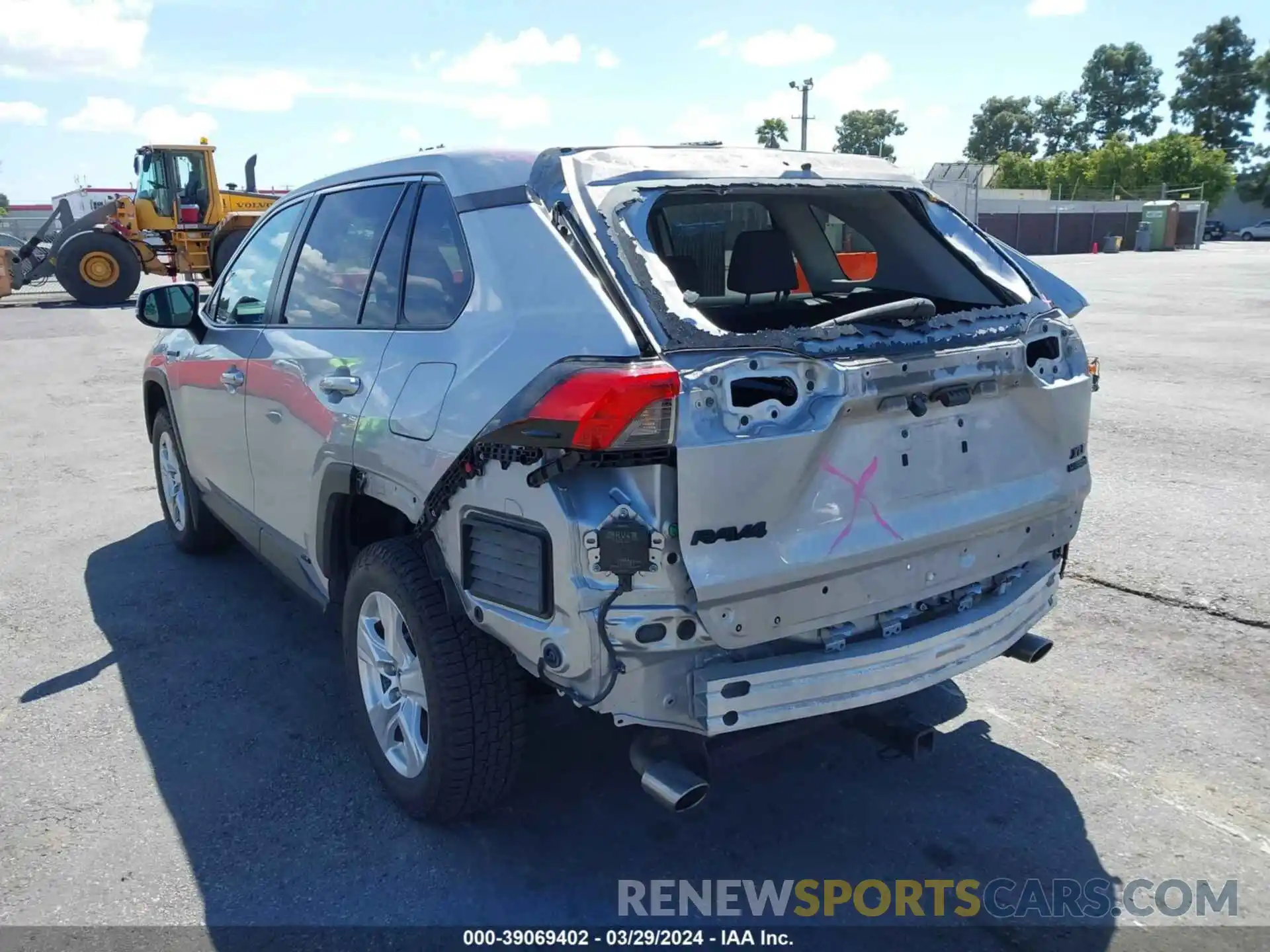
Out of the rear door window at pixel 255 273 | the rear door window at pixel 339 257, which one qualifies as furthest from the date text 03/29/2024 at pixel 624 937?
the rear door window at pixel 255 273

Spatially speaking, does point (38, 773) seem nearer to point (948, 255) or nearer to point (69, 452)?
point (948, 255)

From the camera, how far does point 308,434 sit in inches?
138

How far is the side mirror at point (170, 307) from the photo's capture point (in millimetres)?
4660

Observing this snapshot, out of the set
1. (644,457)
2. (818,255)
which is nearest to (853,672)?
(644,457)

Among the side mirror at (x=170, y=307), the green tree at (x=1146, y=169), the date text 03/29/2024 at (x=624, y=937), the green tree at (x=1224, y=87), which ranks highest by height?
the green tree at (x=1224, y=87)

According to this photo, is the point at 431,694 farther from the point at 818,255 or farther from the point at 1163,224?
the point at 1163,224

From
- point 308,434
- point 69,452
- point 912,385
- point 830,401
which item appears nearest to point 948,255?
point 912,385

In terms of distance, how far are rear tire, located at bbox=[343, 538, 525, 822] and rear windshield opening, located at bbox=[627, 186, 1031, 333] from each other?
3.98 feet

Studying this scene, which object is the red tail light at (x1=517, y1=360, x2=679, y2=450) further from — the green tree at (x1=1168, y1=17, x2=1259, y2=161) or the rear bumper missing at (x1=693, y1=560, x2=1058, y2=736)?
the green tree at (x1=1168, y1=17, x2=1259, y2=161)

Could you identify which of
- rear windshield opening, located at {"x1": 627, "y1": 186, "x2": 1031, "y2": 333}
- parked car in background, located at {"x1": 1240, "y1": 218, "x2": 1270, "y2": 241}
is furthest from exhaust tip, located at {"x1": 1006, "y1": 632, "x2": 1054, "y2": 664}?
parked car in background, located at {"x1": 1240, "y1": 218, "x2": 1270, "y2": 241}

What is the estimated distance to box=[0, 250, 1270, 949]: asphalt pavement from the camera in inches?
112

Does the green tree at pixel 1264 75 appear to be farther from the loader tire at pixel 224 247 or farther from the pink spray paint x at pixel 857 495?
the pink spray paint x at pixel 857 495

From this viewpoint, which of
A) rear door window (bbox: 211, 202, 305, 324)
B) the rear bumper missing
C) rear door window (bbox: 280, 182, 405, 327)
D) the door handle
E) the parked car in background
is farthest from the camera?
the parked car in background

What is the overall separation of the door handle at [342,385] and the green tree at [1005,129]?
12381 centimetres
